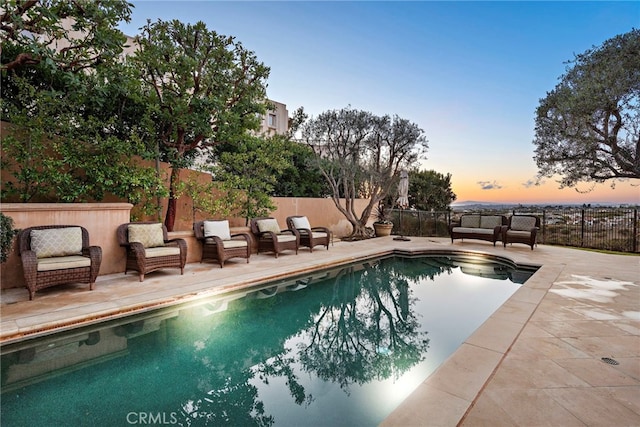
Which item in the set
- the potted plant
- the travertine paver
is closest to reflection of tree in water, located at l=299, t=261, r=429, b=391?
the travertine paver

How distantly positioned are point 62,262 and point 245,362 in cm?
312

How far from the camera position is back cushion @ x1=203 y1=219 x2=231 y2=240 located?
6277mm

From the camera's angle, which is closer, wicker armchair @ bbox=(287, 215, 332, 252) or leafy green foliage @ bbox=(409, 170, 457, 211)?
wicker armchair @ bbox=(287, 215, 332, 252)

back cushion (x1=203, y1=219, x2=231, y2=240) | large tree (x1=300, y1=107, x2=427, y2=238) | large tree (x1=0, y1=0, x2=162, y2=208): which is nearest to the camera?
large tree (x1=0, y1=0, x2=162, y2=208)

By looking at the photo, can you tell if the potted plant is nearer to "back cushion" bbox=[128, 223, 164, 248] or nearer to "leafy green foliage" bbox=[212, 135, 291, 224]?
"leafy green foliage" bbox=[212, 135, 291, 224]

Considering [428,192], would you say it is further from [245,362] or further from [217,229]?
[245,362]

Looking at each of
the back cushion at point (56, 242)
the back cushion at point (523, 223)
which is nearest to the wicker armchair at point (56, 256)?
the back cushion at point (56, 242)

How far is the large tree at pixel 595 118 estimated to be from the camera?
773 centimetres

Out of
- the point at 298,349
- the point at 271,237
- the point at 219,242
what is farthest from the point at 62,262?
the point at 271,237

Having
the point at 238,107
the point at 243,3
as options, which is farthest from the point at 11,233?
the point at 243,3

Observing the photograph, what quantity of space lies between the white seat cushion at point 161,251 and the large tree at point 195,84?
2.07 metres

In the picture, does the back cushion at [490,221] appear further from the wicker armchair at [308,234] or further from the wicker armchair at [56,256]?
the wicker armchair at [56,256]

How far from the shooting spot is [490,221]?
31.8 ft

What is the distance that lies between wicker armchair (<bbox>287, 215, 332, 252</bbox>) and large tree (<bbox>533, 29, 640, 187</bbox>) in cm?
786
